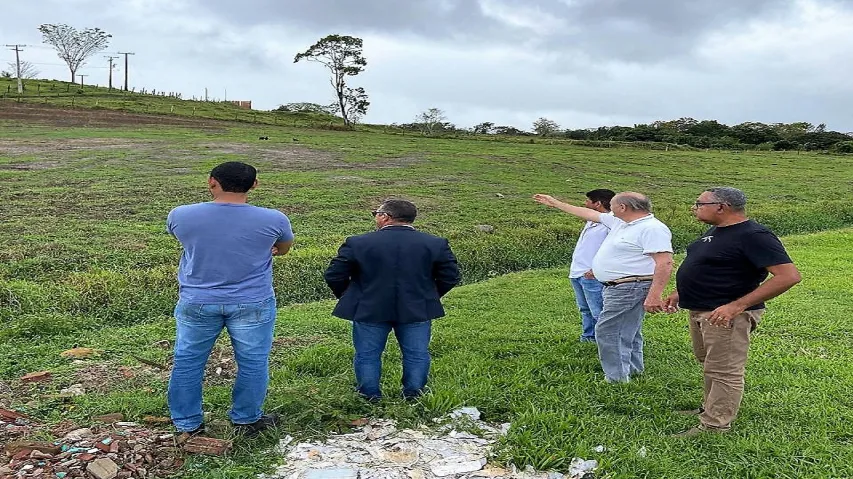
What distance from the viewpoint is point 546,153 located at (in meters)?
39.2

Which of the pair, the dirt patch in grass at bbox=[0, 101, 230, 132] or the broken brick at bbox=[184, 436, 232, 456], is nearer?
the broken brick at bbox=[184, 436, 232, 456]

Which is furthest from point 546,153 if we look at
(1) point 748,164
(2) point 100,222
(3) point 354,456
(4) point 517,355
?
(3) point 354,456

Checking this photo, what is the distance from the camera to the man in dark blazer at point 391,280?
15.2ft

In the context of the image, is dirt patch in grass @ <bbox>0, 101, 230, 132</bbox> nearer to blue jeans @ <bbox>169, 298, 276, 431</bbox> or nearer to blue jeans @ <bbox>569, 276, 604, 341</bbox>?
blue jeans @ <bbox>569, 276, 604, 341</bbox>

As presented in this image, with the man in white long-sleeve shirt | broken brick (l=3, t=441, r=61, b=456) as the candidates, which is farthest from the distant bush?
broken brick (l=3, t=441, r=61, b=456)

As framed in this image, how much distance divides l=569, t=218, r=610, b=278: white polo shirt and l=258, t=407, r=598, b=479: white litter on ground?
2.50 metres

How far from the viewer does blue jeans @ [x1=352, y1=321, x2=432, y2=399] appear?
4809 mm

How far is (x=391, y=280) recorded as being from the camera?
4.64m

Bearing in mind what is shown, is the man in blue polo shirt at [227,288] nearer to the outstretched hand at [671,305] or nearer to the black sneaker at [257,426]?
the black sneaker at [257,426]

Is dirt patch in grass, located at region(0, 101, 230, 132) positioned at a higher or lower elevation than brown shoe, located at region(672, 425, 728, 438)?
higher

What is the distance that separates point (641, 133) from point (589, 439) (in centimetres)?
6518

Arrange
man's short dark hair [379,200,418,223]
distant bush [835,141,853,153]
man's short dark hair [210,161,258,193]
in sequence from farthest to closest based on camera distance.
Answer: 1. distant bush [835,141,853,153]
2. man's short dark hair [379,200,418,223]
3. man's short dark hair [210,161,258,193]

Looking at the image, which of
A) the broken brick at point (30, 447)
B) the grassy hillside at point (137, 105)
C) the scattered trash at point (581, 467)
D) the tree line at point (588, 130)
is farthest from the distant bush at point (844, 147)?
the broken brick at point (30, 447)

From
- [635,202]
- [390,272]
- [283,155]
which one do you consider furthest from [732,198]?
[283,155]
